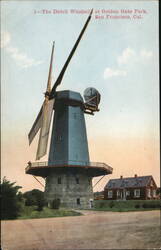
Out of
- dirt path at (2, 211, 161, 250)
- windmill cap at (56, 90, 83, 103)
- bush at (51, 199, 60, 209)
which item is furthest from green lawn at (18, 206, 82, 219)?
windmill cap at (56, 90, 83, 103)

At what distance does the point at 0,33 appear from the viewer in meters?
12.2

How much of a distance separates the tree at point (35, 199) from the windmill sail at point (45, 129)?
1935 millimetres

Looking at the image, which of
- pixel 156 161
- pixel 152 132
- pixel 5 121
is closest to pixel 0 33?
pixel 5 121

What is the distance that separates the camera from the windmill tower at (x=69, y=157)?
19.4 m

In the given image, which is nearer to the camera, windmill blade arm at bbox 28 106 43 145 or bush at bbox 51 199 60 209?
windmill blade arm at bbox 28 106 43 145

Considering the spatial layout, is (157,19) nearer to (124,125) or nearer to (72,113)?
(124,125)

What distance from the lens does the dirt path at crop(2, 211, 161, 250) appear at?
956cm

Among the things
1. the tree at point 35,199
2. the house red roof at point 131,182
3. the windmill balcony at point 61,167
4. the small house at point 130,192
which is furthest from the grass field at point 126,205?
the tree at point 35,199

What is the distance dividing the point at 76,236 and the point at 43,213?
5437 millimetres

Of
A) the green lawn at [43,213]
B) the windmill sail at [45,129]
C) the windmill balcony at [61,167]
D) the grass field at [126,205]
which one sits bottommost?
the grass field at [126,205]

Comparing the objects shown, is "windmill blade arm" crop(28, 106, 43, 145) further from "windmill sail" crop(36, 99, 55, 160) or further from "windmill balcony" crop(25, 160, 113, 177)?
"windmill balcony" crop(25, 160, 113, 177)

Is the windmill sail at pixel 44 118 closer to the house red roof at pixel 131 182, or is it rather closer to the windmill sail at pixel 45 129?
the windmill sail at pixel 45 129

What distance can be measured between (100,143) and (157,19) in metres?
6.74

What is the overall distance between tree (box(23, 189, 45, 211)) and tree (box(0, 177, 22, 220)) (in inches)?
60.6
